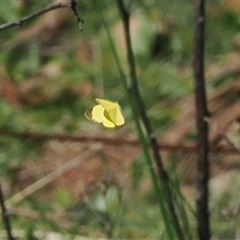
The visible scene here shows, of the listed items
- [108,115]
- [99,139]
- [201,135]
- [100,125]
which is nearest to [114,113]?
[108,115]

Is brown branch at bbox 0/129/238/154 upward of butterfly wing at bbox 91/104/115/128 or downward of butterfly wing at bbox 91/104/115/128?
upward

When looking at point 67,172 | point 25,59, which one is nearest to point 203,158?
point 67,172

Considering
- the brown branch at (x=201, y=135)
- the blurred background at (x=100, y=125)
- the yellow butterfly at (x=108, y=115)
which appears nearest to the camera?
the yellow butterfly at (x=108, y=115)

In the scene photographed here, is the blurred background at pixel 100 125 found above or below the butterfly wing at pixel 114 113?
above

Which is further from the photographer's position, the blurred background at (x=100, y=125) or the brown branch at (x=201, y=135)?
the blurred background at (x=100, y=125)

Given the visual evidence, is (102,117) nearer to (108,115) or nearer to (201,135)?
(108,115)

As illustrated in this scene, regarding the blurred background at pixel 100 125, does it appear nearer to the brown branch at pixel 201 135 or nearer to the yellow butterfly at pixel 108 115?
the brown branch at pixel 201 135

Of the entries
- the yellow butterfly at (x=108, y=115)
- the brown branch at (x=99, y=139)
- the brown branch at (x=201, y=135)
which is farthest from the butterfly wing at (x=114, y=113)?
the brown branch at (x=99, y=139)

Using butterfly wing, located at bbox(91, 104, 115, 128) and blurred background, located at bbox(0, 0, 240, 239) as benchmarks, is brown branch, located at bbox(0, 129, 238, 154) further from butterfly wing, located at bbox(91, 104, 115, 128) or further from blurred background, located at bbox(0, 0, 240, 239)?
butterfly wing, located at bbox(91, 104, 115, 128)

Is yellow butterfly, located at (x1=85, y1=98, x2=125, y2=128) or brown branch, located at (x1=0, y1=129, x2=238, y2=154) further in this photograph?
brown branch, located at (x1=0, y1=129, x2=238, y2=154)

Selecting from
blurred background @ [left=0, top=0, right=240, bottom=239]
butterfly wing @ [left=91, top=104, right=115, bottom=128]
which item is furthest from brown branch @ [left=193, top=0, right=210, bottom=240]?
butterfly wing @ [left=91, top=104, right=115, bottom=128]
